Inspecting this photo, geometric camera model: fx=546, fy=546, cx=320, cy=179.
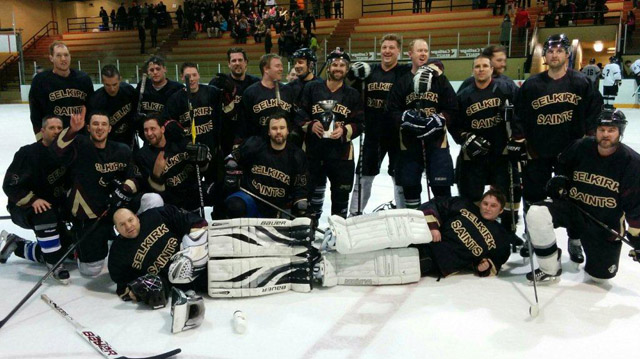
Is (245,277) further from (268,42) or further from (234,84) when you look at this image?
(268,42)

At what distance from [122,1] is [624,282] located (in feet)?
84.9

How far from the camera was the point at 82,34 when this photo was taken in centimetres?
2273

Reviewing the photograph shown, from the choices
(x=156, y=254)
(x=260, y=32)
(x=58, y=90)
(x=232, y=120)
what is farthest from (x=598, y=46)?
(x=156, y=254)

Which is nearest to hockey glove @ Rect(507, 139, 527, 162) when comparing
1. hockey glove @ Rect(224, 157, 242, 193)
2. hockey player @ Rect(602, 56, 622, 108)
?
hockey glove @ Rect(224, 157, 242, 193)

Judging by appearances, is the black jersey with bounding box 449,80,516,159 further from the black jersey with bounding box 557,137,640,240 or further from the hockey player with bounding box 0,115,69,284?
the hockey player with bounding box 0,115,69,284

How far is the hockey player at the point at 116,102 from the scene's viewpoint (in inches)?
164

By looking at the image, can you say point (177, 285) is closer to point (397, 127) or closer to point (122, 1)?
point (397, 127)

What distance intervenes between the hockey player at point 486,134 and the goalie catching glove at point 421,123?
0.23m

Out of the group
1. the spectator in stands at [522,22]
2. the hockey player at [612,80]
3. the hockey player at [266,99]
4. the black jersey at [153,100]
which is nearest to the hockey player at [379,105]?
the hockey player at [266,99]

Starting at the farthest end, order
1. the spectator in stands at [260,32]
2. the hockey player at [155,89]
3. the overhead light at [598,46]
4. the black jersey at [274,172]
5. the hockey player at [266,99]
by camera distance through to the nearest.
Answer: the spectator in stands at [260,32] < the overhead light at [598,46] < the hockey player at [155,89] < the hockey player at [266,99] < the black jersey at [274,172]

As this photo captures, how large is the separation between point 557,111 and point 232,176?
217cm

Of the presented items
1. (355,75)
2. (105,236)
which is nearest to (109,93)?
(105,236)

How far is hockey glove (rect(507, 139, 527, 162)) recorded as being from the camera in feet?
11.4

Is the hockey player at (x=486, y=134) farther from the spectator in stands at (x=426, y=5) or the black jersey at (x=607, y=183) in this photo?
the spectator in stands at (x=426, y=5)
